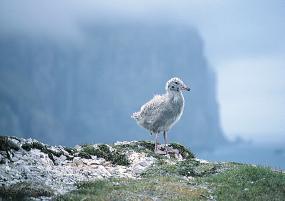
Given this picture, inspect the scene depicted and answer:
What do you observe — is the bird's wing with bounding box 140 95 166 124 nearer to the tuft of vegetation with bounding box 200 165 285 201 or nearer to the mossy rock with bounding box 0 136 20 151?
the tuft of vegetation with bounding box 200 165 285 201

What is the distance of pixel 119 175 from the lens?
96.9 ft

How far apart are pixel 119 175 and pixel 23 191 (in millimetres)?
6414

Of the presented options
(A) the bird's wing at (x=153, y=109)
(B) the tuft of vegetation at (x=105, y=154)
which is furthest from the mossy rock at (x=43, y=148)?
(A) the bird's wing at (x=153, y=109)

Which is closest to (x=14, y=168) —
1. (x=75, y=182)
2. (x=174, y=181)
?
(x=75, y=182)

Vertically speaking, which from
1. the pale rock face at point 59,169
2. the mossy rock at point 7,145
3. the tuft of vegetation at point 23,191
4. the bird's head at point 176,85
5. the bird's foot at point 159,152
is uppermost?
the bird's head at point 176,85

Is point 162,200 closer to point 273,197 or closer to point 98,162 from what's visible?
point 273,197

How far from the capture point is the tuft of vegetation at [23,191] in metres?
23.7

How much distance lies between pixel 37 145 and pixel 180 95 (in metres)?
8.67

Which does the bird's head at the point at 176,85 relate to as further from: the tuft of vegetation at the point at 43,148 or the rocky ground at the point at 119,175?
the tuft of vegetation at the point at 43,148

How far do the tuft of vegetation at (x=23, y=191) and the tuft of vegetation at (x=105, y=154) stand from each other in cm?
750

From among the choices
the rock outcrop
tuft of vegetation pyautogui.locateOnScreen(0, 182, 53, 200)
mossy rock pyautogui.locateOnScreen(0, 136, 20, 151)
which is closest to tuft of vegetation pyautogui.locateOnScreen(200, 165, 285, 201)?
the rock outcrop

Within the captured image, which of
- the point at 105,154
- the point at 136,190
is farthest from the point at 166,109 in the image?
the point at 136,190

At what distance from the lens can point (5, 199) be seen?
Result: 76.5 feet

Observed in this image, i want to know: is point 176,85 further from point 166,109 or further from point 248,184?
point 248,184
